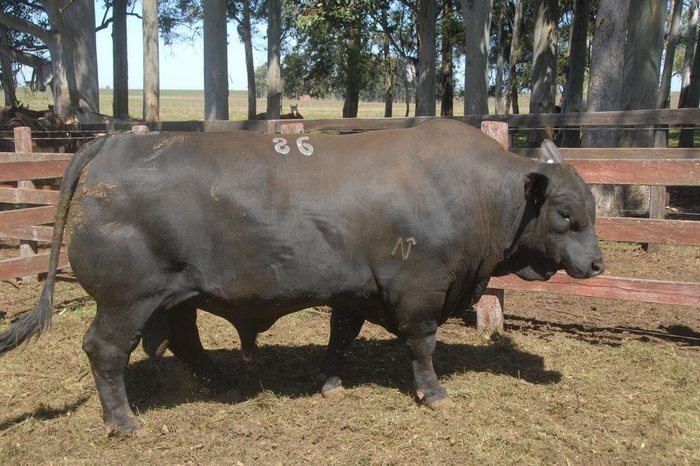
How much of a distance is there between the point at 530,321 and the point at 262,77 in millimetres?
137900

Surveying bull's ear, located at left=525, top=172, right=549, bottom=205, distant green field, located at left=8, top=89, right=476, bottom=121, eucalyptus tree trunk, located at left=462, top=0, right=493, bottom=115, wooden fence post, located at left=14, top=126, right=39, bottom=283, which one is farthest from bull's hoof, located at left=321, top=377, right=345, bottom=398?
distant green field, located at left=8, top=89, right=476, bottom=121

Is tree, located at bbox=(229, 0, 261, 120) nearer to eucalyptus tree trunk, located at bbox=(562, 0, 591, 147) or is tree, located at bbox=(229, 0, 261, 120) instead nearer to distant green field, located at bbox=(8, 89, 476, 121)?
distant green field, located at bbox=(8, 89, 476, 121)

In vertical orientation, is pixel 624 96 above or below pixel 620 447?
above

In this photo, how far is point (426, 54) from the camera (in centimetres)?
2000

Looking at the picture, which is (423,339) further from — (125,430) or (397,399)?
(125,430)

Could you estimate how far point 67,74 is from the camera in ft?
66.8

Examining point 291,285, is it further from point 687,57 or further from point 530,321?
point 687,57

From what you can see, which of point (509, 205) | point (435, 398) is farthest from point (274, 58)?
point (435, 398)

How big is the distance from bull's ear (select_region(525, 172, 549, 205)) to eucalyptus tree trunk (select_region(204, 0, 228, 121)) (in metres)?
15.5

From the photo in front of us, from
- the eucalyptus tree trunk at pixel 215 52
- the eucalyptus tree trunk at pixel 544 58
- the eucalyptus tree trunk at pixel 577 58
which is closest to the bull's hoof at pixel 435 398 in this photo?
the eucalyptus tree trunk at pixel 544 58

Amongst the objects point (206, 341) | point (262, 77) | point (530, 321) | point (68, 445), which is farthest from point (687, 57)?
point (262, 77)

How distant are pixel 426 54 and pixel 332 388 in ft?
54.7

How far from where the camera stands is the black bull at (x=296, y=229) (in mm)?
4117

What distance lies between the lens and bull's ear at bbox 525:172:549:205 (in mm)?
4395
